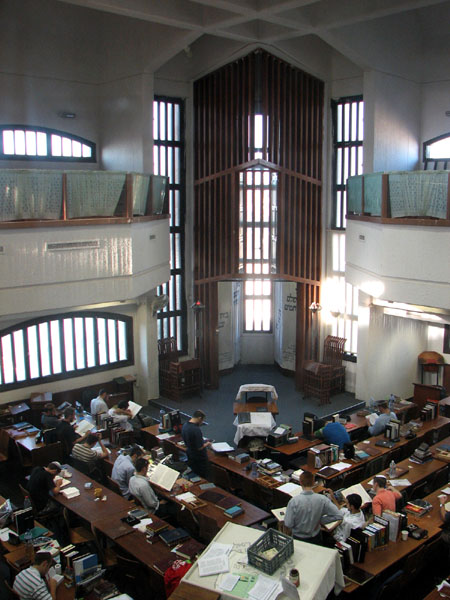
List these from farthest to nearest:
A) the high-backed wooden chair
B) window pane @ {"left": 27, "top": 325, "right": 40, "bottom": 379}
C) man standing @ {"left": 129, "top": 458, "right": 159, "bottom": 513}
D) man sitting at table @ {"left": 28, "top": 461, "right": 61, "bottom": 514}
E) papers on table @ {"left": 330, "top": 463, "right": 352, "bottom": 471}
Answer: the high-backed wooden chair, window pane @ {"left": 27, "top": 325, "right": 40, "bottom": 379}, papers on table @ {"left": 330, "top": 463, "right": 352, "bottom": 471}, man sitting at table @ {"left": 28, "top": 461, "right": 61, "bottom": 514}, man standing @ {"left": 129, "top": 458, "right": 159, "bottom": 513}

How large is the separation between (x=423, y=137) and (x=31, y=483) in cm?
1286

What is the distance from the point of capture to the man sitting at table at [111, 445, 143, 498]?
1034 cm

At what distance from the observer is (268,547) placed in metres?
6.77

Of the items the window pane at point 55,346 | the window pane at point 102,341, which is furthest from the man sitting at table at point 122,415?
the window pane at point 102,341

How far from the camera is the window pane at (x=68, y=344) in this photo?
1526 centimetres

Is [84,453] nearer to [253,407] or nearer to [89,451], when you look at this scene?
[89,451]

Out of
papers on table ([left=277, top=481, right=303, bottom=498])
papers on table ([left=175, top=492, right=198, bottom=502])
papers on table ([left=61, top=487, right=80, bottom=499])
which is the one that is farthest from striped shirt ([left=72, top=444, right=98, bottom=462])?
papers on table ([left=277, top=481, right=303, bottom=498])

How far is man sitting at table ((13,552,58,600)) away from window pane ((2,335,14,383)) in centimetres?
743

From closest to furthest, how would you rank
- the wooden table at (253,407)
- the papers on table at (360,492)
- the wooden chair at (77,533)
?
the wooden chair at (77,533)
the papers on table at (360,492)
the wooden table at (253,407)

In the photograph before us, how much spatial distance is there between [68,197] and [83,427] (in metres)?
4.45

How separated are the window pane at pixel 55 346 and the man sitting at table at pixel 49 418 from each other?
190 cm

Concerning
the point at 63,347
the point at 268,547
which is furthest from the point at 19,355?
the point at 268,547

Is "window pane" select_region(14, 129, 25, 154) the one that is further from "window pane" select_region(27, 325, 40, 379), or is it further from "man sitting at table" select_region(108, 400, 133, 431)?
"man sitting at table" select_region(108, 400, 133, 431)

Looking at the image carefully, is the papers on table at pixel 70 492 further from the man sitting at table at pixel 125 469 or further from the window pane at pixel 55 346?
the window pane at pixel 55 346
